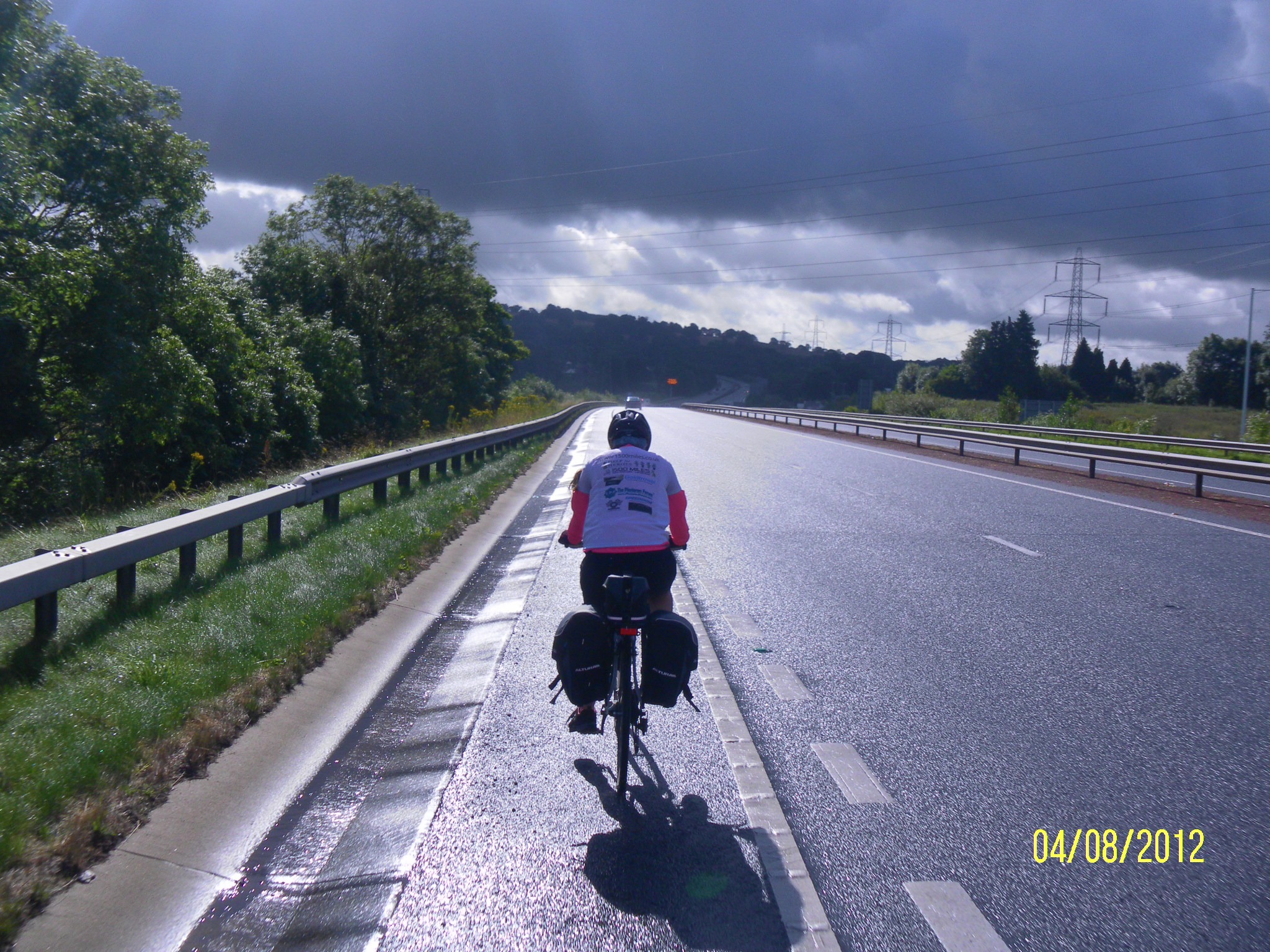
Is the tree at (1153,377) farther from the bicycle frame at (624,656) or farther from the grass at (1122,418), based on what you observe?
the bicycle frame at (624,656)

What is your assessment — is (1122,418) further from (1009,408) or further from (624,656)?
(624,656)

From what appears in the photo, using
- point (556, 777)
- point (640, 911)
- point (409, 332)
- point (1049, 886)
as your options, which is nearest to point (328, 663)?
point (556, 777)

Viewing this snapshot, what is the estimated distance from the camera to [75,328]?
1958 centimetres

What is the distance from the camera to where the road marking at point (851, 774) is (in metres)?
4.72

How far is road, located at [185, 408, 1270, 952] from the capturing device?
145 inches

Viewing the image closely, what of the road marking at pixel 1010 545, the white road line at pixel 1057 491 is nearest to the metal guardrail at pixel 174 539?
the road marking at pixel 1010 545

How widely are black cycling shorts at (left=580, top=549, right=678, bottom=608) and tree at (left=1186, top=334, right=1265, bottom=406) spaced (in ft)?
289

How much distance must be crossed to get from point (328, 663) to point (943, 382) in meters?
107

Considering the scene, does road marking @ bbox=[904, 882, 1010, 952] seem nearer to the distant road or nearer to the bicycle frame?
the distant road

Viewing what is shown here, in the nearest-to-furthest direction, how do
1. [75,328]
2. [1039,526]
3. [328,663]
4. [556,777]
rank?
[556,777] < [328,663] < [1039,526] < [75,328]

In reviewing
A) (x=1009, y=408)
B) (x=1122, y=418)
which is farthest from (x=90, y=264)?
(x=1122, y=418)

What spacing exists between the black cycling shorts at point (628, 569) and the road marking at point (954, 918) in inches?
75.1

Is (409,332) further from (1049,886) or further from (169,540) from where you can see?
(1049,886)

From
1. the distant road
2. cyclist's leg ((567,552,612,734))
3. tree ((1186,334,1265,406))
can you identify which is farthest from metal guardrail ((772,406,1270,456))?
tree ((1186,334,1265,406))
